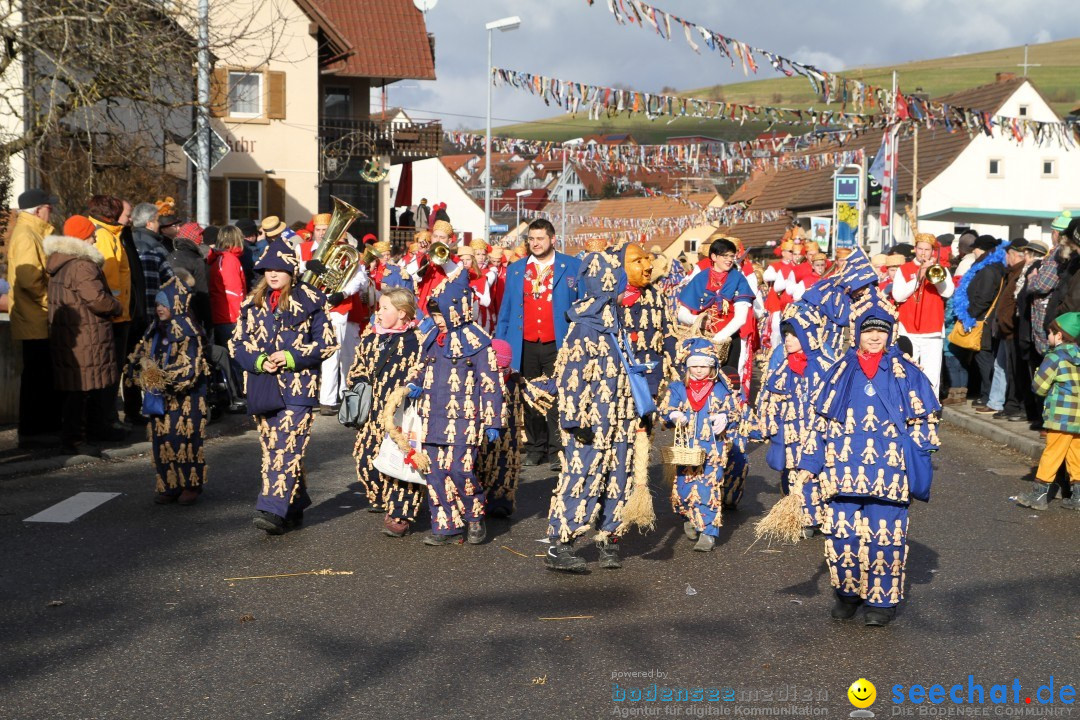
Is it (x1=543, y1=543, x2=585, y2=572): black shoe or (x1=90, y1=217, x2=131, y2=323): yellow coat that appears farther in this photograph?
(x1=90, y1=217, x2=131, y2=323): yellow coat

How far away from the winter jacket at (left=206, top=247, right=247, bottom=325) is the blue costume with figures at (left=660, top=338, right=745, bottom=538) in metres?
6.86

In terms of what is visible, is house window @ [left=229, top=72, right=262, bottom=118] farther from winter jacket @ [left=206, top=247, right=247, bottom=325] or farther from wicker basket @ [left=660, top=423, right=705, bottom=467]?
wicker basket @ [left=660, top=423, right=705, bottom=467]

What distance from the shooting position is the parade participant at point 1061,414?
32.6ft

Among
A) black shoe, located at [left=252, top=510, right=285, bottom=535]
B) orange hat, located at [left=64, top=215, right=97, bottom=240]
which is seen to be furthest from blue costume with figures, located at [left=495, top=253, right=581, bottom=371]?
orange hat, located at [left=64, top=215, right=97, bottom=240]

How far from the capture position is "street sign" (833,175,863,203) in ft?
111

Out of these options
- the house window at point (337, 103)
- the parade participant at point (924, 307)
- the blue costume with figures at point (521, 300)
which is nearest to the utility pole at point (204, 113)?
the blue costume with figures at point (521, 300)

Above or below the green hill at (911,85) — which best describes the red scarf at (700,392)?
below

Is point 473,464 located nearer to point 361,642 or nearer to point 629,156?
point 361,642

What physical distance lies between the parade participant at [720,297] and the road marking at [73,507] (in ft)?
14.8

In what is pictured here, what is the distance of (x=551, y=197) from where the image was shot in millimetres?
89062

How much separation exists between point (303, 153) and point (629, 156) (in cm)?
967

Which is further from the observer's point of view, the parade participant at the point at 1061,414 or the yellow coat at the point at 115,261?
the yellow coat at the point at 115,261

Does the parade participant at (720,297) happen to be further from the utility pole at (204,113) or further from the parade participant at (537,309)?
the utility pole at (204,113)

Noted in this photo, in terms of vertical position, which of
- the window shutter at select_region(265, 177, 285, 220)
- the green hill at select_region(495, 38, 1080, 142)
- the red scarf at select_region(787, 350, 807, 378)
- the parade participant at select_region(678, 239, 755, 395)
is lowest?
the red scarf at select_region(787, 350, 807, 378)
